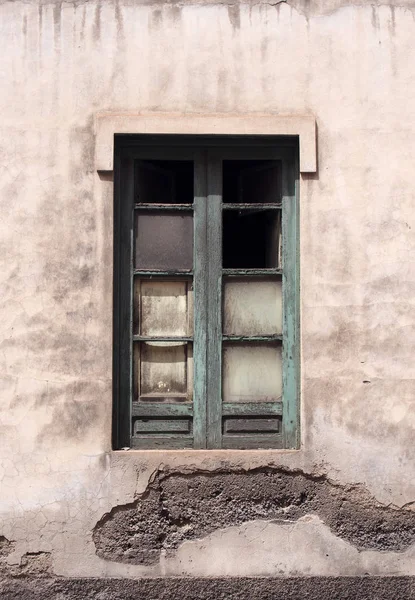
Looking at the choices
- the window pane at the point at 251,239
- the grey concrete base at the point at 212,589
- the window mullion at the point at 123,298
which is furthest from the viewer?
the window pane at the point at 251,239

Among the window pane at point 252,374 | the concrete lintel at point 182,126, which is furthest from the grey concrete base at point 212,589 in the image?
the concrete lintel at point 182,126

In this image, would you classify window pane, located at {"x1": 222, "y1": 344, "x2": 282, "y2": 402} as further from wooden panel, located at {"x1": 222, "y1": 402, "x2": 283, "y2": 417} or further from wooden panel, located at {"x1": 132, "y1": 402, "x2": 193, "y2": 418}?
wooden panel, located at {"x1": 132, "y1": 402, "x2": 193, "y2": 418}

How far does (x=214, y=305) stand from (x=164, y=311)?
1.02 ft

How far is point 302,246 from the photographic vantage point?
4.25 metres

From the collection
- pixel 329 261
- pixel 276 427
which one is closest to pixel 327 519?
pixel 276 427

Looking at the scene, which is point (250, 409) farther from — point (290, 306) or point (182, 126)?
point (182, 126)

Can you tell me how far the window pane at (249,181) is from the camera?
4434mm

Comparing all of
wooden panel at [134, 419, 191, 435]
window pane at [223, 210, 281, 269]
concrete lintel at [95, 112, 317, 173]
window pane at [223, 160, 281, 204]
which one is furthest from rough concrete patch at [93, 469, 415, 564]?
concrete lintel at [95, 112, 317, 173]

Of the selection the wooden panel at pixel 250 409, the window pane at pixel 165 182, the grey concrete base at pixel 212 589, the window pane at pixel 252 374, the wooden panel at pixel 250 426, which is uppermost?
the window pane at pixel 165 182

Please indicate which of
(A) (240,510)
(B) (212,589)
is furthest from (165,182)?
(B) (212,589)

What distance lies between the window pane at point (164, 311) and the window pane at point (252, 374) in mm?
313

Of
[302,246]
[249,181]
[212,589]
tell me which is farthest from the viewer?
[249,181]

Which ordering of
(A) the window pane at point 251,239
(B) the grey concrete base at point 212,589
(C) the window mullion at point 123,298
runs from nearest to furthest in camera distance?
(B) the grey concrete base at point 212,589 → (C) the window mullion at point 123,298 → (A) the window pane at point 251,239

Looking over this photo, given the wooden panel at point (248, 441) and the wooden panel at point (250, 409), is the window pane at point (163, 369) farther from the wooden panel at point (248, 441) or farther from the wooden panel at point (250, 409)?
the wooden panel at point (248, 441)
